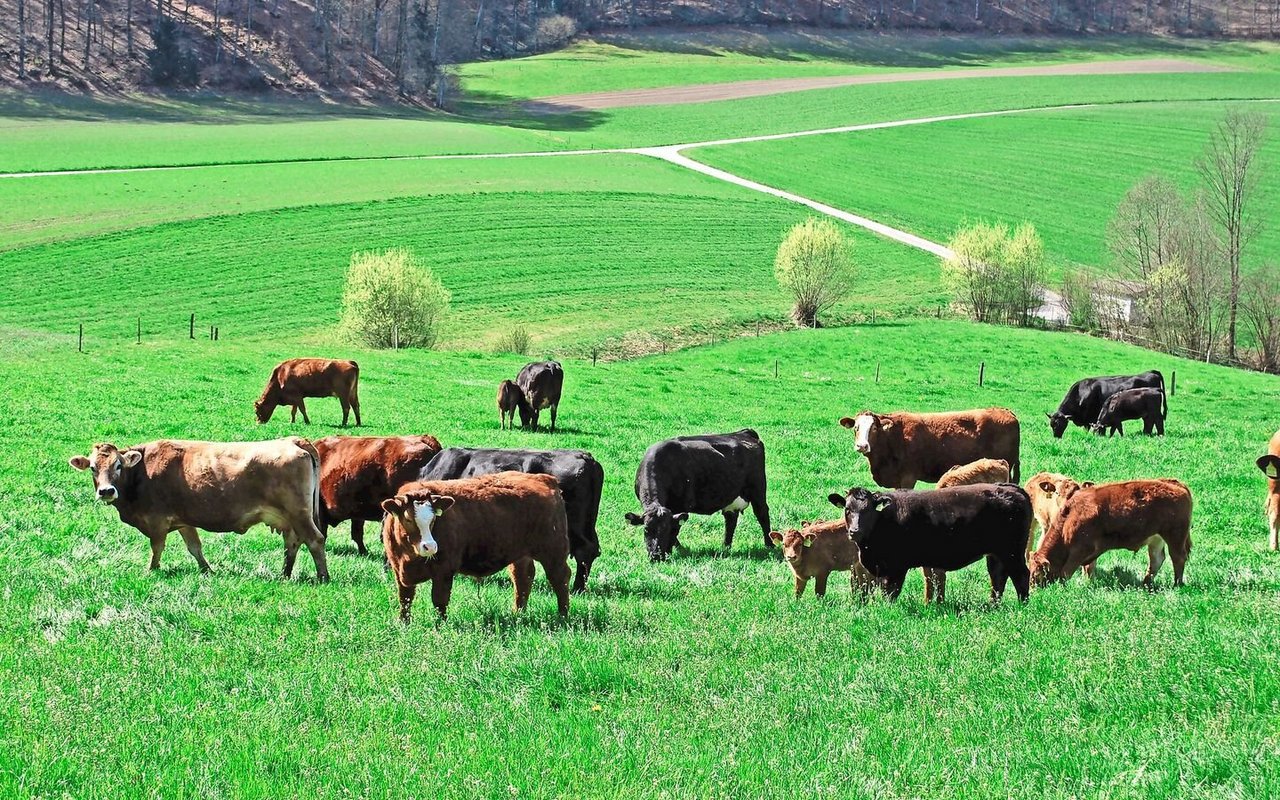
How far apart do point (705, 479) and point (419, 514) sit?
7230mm

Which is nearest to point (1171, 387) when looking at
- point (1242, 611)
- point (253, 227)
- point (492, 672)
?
point (1242, 611)

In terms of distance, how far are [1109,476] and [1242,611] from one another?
1168 centimetres

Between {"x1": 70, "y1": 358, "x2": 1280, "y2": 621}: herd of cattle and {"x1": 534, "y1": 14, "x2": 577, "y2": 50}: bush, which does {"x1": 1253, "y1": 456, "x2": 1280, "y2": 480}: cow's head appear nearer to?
{"x1": 70, "y1": 358, "x2": 1280, "y2": 621}: herd of cattle

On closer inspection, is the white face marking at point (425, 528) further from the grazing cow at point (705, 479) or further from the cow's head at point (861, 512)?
the grazing cow at point (705, 479)

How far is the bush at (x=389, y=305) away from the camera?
165 feet

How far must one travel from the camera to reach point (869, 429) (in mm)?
20516

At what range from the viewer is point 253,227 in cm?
7125

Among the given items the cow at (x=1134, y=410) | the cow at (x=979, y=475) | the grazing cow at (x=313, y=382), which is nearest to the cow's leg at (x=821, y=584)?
the cow at (x=979, y=475)

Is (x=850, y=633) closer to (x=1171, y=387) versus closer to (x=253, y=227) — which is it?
(x=1171, y=387)

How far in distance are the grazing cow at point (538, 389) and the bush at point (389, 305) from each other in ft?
69.9

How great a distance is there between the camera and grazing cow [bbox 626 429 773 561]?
1783cm

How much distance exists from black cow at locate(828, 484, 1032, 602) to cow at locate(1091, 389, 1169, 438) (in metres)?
21.7

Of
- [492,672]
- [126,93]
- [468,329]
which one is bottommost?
[468,329]

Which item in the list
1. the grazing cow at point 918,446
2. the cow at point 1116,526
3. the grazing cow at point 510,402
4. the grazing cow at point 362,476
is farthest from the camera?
the grazing cow at point 510,402
